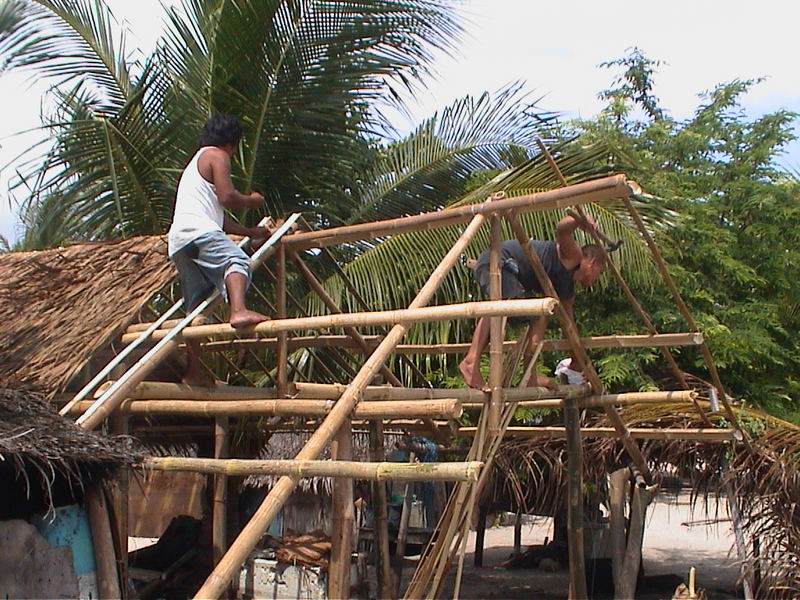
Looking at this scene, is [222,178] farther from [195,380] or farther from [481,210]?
[481,210]

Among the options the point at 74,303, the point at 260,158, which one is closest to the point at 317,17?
the point at 260,158

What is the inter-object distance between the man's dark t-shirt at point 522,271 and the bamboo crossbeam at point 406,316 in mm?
1187

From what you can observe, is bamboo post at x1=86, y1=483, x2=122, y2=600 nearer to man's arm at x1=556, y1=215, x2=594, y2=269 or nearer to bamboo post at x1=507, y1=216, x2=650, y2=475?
bamboo post at x1=507, y1=216, x2=650, y2=475

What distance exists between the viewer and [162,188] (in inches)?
340

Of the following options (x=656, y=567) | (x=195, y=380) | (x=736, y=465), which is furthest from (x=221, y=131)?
(x=656, y=567)

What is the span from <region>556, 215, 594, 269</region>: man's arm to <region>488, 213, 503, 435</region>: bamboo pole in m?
0.59

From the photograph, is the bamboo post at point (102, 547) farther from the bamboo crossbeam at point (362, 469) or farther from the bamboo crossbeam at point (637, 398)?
the bamboo crossbeam at point (637, 398)

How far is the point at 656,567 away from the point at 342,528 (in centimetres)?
964

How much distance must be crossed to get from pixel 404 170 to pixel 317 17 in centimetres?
190

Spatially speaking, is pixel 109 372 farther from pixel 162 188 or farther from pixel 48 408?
pixel 162 188

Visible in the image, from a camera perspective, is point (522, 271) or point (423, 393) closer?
point (423, 393)

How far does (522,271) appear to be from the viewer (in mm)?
5750

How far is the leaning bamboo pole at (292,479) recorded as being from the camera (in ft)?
10.9

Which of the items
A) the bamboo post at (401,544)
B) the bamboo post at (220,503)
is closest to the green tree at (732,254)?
the bamboo post at (401,544)
